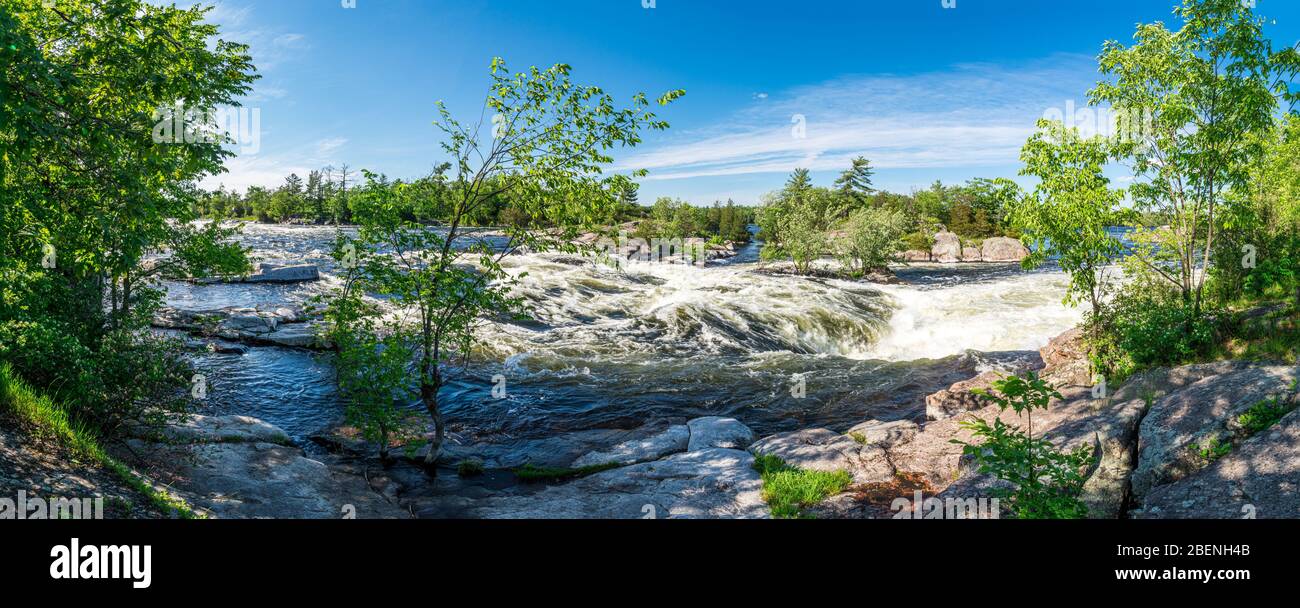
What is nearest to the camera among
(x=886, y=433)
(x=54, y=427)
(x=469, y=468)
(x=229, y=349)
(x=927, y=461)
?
(x=54, y=427)

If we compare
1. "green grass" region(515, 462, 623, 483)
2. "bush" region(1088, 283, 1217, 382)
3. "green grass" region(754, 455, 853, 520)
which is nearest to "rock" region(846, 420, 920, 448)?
"green grass" region(754, 455, 853, 520)

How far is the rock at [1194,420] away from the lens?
7113mm

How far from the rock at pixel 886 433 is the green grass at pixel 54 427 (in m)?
10.3

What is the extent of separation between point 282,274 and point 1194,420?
39.2 meters

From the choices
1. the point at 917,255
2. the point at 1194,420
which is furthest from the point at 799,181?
the point at 1194,420

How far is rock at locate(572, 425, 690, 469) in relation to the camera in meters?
10.7

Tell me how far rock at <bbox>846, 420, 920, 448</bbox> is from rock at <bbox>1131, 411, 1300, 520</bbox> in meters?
4.05

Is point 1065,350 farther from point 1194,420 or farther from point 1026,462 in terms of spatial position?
point 1026,462

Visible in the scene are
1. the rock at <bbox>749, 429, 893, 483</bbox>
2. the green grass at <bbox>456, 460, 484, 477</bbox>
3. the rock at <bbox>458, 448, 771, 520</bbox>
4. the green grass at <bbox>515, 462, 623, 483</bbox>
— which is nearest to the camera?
the rock at <bbox>458, 448, 771, 520</bbox>

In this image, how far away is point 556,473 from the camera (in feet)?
33.5

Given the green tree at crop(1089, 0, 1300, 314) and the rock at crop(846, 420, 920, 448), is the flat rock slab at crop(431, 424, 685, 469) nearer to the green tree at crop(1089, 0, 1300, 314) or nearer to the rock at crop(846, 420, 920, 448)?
the rock at crop(846, 420, 920, 448)

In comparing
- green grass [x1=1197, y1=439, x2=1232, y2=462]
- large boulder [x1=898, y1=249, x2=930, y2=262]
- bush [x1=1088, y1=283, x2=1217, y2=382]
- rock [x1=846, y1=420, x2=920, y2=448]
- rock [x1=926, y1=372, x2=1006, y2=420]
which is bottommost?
rock [x1=846, y1=420, x2=920, y2=448]
